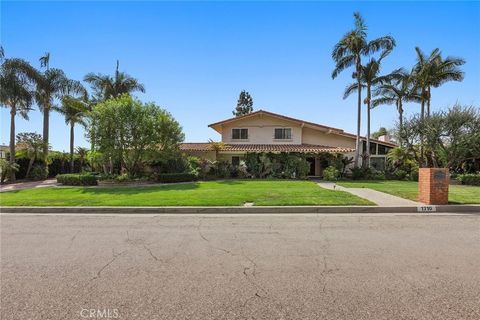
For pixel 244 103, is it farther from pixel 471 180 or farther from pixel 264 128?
pixel 471 180

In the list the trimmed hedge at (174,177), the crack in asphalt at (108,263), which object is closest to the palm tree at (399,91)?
the trimmed hedge at (174,177)

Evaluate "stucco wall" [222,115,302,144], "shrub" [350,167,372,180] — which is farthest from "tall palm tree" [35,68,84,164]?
"shrub" [350,167,372,180]

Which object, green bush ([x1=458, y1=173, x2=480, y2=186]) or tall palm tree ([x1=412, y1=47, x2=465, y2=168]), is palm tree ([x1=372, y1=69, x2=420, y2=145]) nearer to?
tall palm tree ([x1=412, y1=47, x2=465, y2=168])

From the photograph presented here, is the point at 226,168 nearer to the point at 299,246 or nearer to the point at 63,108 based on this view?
the point at 63,108

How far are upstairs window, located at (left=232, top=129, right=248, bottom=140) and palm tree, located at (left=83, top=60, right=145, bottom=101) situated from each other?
11262mm

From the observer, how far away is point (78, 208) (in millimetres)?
9680

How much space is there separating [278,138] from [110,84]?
1719 cm

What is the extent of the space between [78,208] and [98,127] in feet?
35.9

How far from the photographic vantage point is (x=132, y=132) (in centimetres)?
1972

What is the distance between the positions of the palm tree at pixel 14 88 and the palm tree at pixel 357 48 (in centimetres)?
2572

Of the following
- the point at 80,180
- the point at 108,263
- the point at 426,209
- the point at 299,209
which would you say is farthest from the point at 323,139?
the point at 108,263

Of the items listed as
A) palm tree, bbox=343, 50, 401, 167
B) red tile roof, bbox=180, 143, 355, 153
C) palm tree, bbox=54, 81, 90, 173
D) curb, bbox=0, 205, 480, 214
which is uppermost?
palm tree, bbox=343, 50, 401, 167

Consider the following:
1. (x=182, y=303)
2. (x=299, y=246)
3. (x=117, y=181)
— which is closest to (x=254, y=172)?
(x=117, y=181)

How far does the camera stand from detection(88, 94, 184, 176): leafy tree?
62.6 ft
